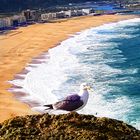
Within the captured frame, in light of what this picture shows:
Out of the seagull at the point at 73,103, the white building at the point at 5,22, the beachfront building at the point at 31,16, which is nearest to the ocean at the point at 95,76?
the seagull at the point at 73,103

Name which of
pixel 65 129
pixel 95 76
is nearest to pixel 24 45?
pixel 95 76

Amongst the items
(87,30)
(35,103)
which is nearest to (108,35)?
(87,30)

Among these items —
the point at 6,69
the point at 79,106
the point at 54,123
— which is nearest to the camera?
the point at 54,123

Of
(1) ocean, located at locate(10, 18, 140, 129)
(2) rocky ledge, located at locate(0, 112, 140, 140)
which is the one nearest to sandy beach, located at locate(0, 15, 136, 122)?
(1) ocean, located at locate(10, 18, 140, 129)

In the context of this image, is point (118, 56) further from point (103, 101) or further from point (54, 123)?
point (54, 123)

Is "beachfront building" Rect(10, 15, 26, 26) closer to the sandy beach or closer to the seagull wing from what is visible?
the sandy beach
